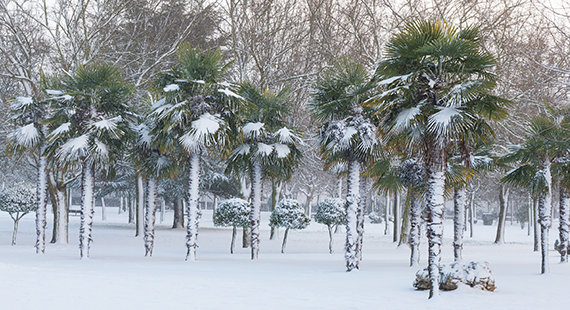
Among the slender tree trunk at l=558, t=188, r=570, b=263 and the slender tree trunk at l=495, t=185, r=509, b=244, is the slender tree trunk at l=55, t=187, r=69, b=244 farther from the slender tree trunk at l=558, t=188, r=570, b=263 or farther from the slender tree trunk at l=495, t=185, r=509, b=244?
the slender tree trunk at l=495, t=185, r=509, b=244

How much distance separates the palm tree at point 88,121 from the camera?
22.7 metres

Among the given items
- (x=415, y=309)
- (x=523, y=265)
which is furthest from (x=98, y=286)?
(x=523, y=265)

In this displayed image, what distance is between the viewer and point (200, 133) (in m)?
21.5

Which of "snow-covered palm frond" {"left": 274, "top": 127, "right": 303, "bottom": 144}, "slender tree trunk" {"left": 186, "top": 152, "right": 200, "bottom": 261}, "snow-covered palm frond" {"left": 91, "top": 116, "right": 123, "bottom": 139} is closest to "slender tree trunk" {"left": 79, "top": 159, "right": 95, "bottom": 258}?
"snow-covered palm frond" {"left": 91, "top": 116, "right": 123, "bottom": 139}

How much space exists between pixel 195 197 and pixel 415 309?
12.3 m

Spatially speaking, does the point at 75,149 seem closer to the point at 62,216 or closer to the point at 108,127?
the point at 108,127

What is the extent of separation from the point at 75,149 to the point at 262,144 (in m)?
7.44

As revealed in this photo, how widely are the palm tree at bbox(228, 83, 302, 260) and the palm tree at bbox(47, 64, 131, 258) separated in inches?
198

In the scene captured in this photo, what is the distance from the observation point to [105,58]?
33844mm

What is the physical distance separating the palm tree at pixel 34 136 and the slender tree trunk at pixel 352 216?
1350 centimetres

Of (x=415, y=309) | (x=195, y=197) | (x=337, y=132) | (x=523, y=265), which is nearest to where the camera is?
(x=415, y=309)

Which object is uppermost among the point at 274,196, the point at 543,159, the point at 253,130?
the point at 253,130

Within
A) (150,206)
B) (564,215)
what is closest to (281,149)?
(150,206)

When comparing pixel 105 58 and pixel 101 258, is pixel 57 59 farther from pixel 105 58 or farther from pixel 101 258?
pixel 101 258
